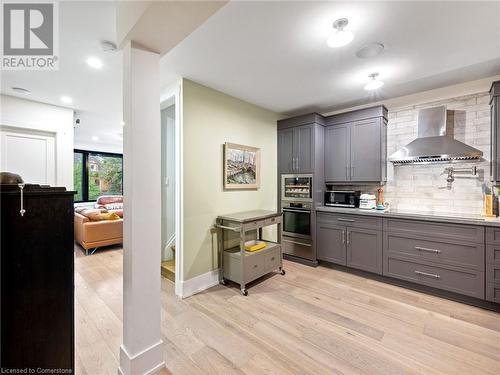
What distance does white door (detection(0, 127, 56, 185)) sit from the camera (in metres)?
3.26

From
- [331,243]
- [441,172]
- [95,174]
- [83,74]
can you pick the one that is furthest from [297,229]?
[95,174]

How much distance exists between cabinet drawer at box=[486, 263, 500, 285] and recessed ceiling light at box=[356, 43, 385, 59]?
244 cm

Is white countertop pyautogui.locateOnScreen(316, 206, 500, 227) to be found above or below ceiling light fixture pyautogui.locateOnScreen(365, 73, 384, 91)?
below

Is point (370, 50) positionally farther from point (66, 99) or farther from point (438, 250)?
point (66, 99)

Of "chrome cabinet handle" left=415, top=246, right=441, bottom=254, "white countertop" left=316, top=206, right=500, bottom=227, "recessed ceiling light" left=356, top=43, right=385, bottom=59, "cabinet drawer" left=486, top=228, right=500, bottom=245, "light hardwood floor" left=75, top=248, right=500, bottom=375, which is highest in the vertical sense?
"recessed ceiling light" left=356, top=43, right=385, bottom=59

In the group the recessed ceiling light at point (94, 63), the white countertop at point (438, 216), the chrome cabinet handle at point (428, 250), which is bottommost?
the chrome cabinet handle at point (428, 250)

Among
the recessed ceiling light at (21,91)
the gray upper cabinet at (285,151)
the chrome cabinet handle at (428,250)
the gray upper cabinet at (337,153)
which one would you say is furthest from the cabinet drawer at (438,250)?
the recessed ceiling light at (21,91)

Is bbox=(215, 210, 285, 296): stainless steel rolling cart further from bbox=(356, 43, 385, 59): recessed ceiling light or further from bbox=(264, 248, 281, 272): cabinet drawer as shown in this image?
bbox=(356, 43, 385, 59): recessed ceiling light

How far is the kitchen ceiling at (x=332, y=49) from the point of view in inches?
61.8

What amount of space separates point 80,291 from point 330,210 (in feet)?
11.6

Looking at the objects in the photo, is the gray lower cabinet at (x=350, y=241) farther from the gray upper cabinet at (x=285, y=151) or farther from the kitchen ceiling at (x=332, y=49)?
the kitchen ceiling at (x=332, y=49)

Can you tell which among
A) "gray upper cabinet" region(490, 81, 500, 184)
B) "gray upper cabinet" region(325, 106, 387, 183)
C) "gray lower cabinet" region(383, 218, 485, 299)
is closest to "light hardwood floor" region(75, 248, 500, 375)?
"gray lower cabinet" region(383, 218, 485, 299)

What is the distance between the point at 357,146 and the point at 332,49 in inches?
67.9

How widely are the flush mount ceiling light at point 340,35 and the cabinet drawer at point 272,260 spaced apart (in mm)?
2467
